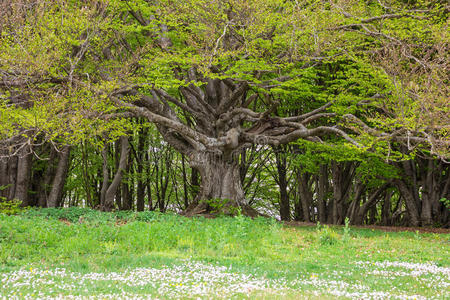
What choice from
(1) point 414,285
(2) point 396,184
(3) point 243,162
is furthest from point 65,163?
(1) point 414,285

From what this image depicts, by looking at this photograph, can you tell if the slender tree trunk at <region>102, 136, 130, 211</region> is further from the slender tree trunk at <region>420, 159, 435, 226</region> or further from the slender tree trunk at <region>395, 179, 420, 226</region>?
the slender tree trunk at <region>420, 159, 435, 226</region>

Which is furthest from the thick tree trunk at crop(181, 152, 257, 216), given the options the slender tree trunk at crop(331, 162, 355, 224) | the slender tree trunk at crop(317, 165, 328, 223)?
the slender tree trunk at crop(317, 165, 328, 223)

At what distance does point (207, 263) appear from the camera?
9.01 meters

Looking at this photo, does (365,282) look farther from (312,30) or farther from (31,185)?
(31,185)

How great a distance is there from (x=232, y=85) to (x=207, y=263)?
434 inches

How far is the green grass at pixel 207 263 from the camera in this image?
21.9ft

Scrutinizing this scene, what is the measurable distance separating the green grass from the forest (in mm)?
3171

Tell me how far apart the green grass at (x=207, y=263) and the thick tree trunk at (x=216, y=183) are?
480 cm

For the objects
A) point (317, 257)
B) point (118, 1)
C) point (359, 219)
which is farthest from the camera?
point (359, 219)

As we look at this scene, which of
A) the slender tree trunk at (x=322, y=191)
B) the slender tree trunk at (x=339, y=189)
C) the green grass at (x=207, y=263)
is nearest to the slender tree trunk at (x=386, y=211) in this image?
the slender tree trunk at (x=339, y=189)

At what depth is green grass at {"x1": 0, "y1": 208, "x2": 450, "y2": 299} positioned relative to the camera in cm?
667

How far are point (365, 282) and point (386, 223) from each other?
2258 cm

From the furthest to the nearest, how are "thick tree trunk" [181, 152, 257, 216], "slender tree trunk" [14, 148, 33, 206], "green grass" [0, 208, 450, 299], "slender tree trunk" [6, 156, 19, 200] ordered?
"slender tree trunk" [6, 156, 19, 200] < "slender tree trunk" [14, 148, 33, 206] < "thick tree trunk" [181, 152, 257, 216] < "green grass" [0, 208, 450, 299]

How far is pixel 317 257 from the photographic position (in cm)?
1024
